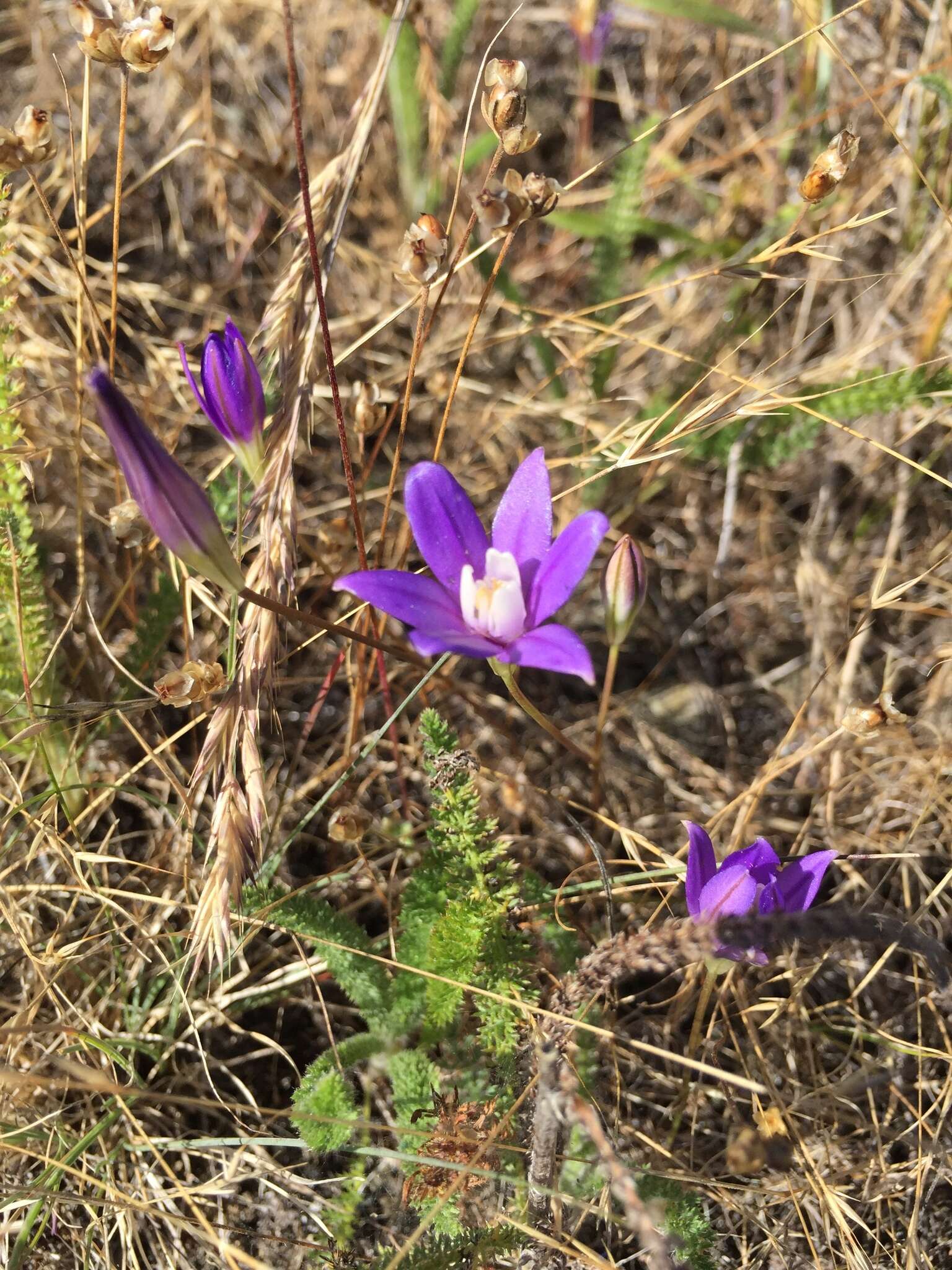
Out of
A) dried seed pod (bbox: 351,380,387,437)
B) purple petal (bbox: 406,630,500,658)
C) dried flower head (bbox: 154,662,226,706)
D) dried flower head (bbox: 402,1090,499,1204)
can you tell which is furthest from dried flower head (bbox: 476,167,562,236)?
dried flower head (bbox: 402,1090,499,1204)

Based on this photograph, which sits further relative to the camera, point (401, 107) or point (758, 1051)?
point (401, 107)

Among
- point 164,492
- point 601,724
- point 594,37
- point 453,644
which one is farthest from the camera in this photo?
point 594,37

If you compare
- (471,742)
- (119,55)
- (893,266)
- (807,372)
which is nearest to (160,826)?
(471,742)

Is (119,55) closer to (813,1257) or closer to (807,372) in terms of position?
(807,372)

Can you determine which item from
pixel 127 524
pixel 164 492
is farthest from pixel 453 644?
pixel 127 524

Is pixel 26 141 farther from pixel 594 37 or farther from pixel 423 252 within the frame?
pixel 594 37

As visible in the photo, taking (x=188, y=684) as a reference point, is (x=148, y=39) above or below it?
above

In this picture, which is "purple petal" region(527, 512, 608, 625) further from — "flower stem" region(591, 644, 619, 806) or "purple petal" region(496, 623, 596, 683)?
"flower stem" region(591, 644, 619, 806)
